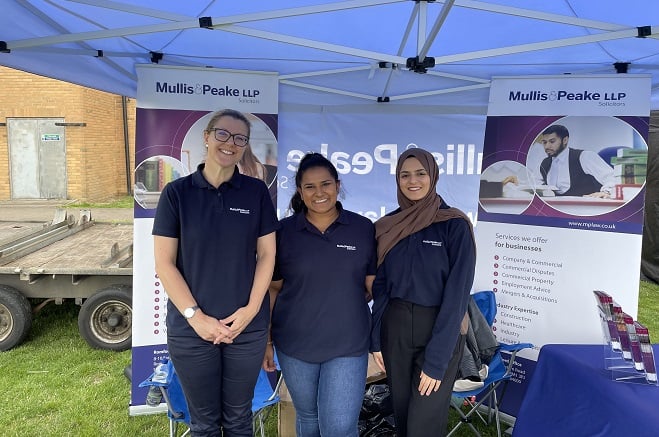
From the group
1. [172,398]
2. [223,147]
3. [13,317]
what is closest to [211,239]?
[223,147]

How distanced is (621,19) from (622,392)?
1693 millimetres

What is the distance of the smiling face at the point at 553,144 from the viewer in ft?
9.83

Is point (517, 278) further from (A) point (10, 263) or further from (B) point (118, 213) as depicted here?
(B) point (118, 213)

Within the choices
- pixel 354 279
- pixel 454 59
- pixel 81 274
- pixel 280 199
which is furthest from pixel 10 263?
pixel 454 59

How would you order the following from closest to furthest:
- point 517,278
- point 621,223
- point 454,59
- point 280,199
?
point 454,59 → point 621,223 → point 517,278 → point 280,199

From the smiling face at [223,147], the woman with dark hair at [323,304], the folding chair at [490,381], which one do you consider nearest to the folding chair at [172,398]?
the woman with dark hair at [323,304]

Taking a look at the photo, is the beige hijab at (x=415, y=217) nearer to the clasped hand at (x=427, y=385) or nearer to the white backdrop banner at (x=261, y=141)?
the clasped hand at (x=427, y=385)

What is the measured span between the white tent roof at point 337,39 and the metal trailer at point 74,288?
1.48 metres

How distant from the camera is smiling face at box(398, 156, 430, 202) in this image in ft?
6.29

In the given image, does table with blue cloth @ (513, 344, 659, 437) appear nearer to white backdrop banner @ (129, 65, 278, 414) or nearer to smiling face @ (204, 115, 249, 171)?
smiling face @ (204, 115, 249, 171)

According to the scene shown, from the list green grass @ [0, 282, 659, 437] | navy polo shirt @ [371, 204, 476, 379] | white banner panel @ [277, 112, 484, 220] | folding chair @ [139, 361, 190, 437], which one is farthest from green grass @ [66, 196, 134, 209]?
navy polo shirt @ [371, 204, 476, 379]

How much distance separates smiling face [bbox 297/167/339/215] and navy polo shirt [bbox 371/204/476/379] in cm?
33

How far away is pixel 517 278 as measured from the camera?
10.2ft

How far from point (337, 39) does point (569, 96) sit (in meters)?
1.52
